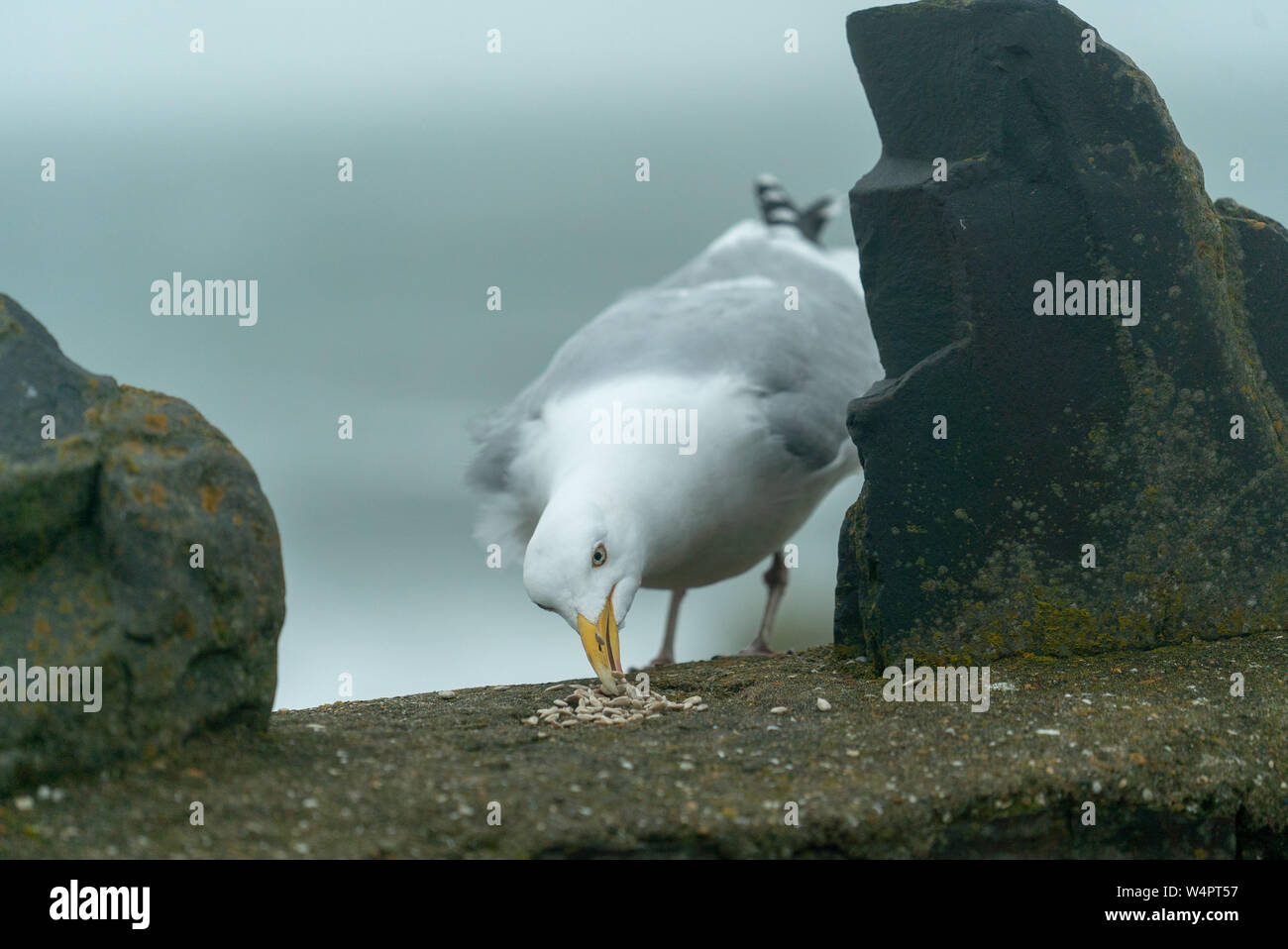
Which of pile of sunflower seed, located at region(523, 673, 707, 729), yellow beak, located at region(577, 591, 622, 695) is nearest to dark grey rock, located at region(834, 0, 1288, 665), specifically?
pile of sunflower seed, located at region(523, 673, 707, 729)

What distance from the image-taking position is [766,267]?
16.8 feet

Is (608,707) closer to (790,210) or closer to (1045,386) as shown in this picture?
(1045,386)

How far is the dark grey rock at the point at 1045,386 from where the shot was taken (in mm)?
3158

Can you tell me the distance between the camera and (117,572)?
2.33 m

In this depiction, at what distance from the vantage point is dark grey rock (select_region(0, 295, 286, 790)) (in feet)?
7.39

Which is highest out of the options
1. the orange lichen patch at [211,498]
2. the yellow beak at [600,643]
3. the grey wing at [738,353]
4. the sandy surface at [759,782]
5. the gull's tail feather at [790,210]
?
the gull's tail feather at [790,210]

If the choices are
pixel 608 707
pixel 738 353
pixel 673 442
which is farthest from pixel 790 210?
pixel 608 707

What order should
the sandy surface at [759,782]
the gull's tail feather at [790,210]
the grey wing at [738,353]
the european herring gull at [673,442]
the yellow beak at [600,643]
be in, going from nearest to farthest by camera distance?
the sandy surface at [759,782], the yellow beak at [600,643], the european herring gull at [673,442], the grey wing at [738,353], the gull's tail feather at [790,210]

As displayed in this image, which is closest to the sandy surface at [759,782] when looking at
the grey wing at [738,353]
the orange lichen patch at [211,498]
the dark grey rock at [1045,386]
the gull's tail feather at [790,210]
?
the dark grey rock at [1045,386]

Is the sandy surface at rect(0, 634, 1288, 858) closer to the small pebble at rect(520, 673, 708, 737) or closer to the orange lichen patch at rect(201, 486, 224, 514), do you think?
the small pebble at rect(520, 673, 708, 737)

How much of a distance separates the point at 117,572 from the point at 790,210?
14.6 feet

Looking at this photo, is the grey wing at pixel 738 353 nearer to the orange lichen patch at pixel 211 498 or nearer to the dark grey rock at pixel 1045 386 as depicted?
the dark grey rock at pixel 1045 386

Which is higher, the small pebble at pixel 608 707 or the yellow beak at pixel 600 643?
the yellow beak at pixel 600 643

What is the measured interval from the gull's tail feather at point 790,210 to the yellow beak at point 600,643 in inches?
127
